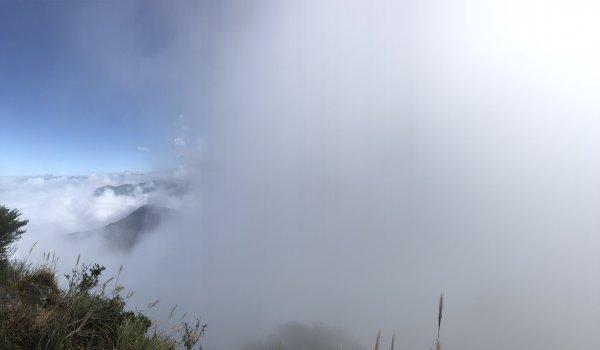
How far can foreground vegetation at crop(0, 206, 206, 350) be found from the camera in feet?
16.2

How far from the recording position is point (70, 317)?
207 inches

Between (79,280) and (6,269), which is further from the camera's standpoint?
(6,269)

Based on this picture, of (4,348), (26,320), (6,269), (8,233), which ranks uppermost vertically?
(8,233)

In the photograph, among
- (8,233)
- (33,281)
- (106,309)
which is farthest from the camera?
(8,233)

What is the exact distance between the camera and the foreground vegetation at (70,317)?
4.94 meters

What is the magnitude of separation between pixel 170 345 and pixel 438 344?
18.5 feet

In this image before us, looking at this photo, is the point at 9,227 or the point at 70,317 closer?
the point at 70,317

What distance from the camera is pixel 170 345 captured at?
6.36 m

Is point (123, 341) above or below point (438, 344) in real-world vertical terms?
below

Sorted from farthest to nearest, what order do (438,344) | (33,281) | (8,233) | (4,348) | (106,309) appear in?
(8,233) < (33,281) < (106,309) < (4,348) < (438,344)

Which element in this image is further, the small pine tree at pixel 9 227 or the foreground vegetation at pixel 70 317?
the small pine tree at pixel 9 227

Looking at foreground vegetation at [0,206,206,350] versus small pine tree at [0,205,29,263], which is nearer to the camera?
foreground vegetation at [0,206,206,350]

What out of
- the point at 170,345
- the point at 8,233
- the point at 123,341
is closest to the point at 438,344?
the point at 123,341

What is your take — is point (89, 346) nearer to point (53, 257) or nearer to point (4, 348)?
point (4, 348)
